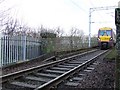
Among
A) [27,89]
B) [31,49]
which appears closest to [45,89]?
[27,89]

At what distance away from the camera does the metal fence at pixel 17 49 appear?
13.0 meters

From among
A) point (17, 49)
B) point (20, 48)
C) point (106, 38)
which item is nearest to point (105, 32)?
point (106, 38)

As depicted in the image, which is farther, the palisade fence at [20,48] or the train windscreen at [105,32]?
the train windscreen at [105,32]

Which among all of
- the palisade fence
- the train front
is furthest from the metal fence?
the train front

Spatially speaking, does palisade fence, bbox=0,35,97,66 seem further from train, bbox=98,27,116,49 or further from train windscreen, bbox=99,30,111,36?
train windscreen, bbox=99,30,111,36

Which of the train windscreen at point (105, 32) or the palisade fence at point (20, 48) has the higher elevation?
the train windscreen at point (105, 32)

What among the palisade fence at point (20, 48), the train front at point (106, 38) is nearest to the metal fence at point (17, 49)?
the palisade fence at point (20, 48)

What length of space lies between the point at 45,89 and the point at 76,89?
96cm

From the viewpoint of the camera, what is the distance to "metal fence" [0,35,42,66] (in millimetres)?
12977

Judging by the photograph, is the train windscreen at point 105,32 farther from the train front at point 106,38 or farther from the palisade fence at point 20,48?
the palisade fence at point 20,48

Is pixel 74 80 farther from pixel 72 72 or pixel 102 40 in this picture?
pixel 102 40

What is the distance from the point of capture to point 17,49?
14.5 m

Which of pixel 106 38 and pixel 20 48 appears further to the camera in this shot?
pixel 106 38

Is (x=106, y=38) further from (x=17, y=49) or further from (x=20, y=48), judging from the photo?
(x=17, y=49)
